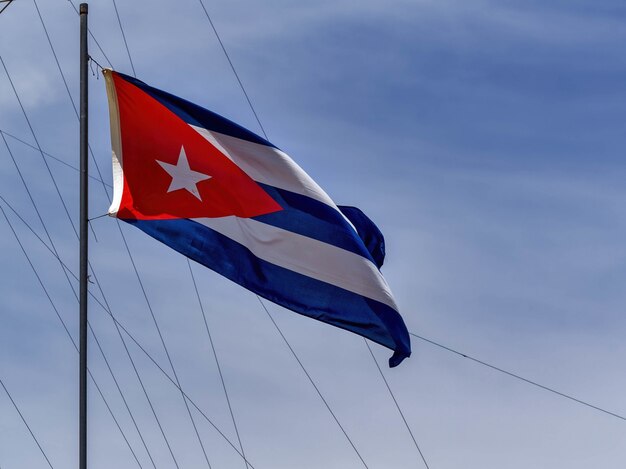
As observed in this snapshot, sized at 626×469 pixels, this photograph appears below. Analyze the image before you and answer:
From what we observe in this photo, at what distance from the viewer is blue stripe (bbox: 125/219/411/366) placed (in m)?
32.4

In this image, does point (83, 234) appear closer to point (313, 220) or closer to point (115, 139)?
point (115, 139)

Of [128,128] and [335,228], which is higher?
[128,128]

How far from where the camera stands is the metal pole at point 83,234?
29.5 m

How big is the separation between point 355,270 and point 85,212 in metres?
6.51

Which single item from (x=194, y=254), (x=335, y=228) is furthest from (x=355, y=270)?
(x=194, y=254)

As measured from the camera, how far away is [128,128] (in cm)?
3266

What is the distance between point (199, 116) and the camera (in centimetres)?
3400

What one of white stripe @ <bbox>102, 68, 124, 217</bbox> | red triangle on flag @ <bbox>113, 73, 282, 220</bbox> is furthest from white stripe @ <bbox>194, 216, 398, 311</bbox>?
white stripe @ <bbox>102, 68, 124, 217</bbox>

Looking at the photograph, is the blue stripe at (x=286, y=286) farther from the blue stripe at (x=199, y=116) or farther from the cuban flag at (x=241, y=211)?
the blue stripe at (x=199, y=116)

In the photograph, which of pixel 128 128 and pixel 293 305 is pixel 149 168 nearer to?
pixel 128 128

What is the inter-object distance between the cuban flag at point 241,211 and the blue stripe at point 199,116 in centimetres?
2

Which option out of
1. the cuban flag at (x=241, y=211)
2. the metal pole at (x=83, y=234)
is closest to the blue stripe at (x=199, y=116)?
the cuban flag at (x=241, y=211)

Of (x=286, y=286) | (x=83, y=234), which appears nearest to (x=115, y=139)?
(x=83, y=234)

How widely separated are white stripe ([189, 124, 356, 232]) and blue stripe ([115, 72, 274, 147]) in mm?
99
